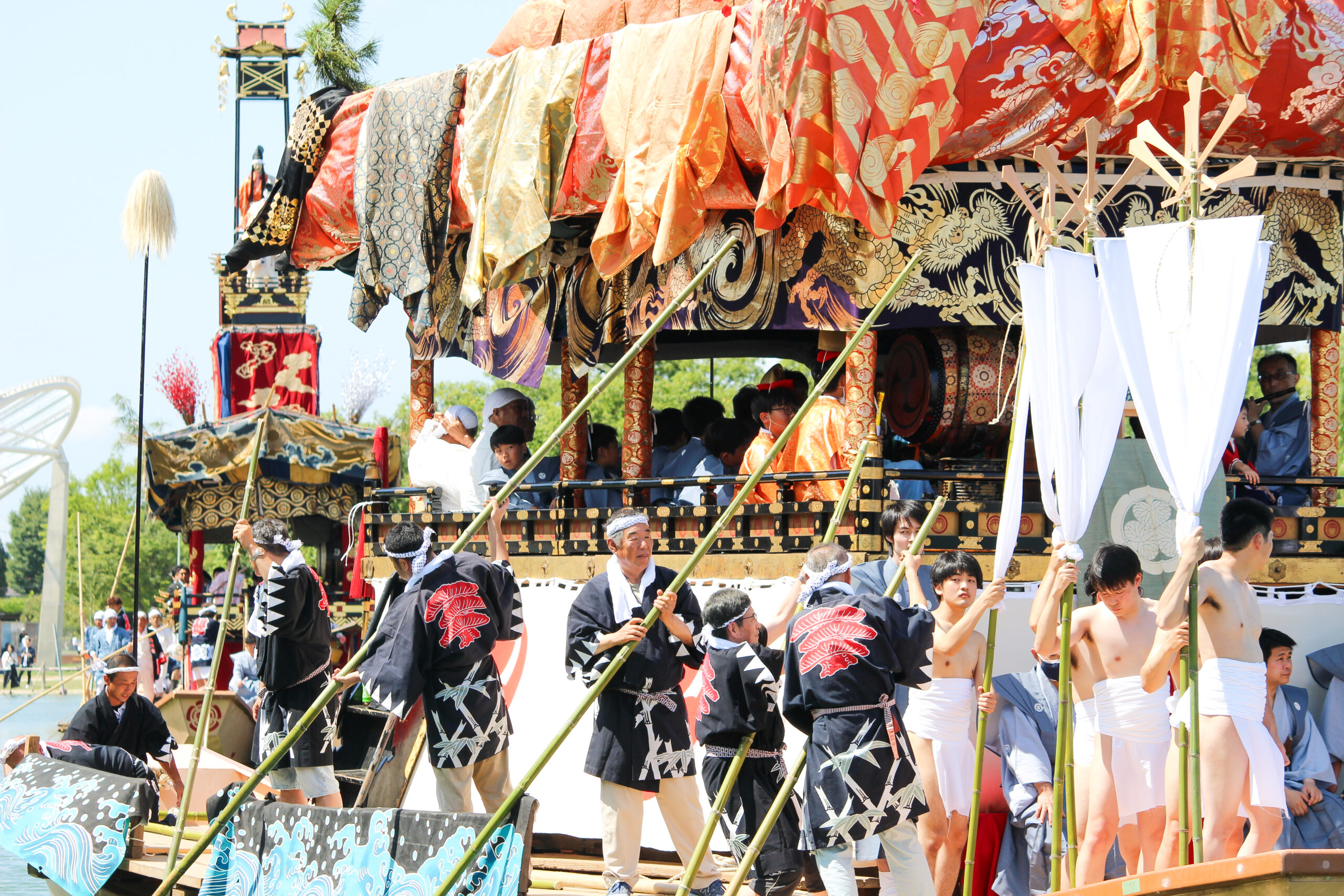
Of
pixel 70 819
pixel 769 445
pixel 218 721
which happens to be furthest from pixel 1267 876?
pixel 218 721

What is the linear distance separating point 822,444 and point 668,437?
2218 millimetres

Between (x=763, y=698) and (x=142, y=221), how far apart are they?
39.0 feet

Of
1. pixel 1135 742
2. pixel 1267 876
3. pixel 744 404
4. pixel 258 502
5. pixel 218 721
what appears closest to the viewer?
pixel 1267 876

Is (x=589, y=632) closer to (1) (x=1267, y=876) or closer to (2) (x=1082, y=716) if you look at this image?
(2) (x=1082, y=716)

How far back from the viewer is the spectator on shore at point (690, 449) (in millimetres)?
10117

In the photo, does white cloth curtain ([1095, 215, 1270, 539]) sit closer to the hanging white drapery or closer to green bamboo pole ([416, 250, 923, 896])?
the hanging white drapery

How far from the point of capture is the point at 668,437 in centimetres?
1088

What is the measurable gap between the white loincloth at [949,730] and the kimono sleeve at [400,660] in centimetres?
229

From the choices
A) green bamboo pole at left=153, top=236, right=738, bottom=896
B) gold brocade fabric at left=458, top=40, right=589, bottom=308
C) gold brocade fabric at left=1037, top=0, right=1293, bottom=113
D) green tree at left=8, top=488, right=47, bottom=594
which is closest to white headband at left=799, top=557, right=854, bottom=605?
green bamboo pole at left=153, top=236, right=738, bottom=896

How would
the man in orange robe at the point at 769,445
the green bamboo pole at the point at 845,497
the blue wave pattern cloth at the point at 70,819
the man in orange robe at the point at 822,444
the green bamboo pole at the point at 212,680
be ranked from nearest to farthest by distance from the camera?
the green bamboo pole at the point at 845,497, the green bamboo pole at the point at 212,680, the blue wave pattern cloth at the point at 70,819, the man in orange robe at the point at 822,444, the man in orange robe at the point at 769,445

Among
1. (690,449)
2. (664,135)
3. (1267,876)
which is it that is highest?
(664,135)

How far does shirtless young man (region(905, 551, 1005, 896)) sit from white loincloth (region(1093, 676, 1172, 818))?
665 mm

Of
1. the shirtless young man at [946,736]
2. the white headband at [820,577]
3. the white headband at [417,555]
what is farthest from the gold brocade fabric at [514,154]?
the white headband at [820,577]

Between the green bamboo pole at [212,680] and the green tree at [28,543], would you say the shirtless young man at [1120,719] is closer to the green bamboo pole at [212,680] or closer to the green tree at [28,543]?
the green bamboo pole at [212,680]
